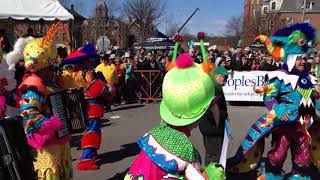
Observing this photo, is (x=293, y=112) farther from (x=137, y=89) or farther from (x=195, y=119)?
(x=137, y=89)

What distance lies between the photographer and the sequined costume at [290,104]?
16.1ft

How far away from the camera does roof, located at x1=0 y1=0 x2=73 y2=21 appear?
9609 mm

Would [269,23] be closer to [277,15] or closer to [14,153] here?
[277,15]

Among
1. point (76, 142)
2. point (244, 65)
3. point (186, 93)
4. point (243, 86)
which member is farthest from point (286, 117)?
point (244, 65)

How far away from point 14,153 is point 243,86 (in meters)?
11.1

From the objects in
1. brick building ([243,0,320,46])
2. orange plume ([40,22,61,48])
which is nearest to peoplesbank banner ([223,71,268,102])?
orange plume ([40,22,61,48])

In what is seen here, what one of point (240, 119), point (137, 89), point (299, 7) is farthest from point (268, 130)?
point (299, 7)

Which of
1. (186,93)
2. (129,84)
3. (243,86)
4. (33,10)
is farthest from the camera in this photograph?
(129,84)

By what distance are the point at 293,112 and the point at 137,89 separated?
10.0 m

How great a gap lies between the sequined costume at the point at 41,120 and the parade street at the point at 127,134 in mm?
2040

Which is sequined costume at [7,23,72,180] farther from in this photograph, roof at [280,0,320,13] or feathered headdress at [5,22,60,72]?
roof at [280,0,320,13]

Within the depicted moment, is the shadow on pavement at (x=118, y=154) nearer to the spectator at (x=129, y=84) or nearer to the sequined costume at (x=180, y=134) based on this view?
the sequined costume at (x=180, y=134)

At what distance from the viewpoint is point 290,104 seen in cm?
491

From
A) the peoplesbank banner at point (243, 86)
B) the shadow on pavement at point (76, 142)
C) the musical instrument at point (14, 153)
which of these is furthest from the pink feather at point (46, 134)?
the peoplesbank banner at point (243, 86)
